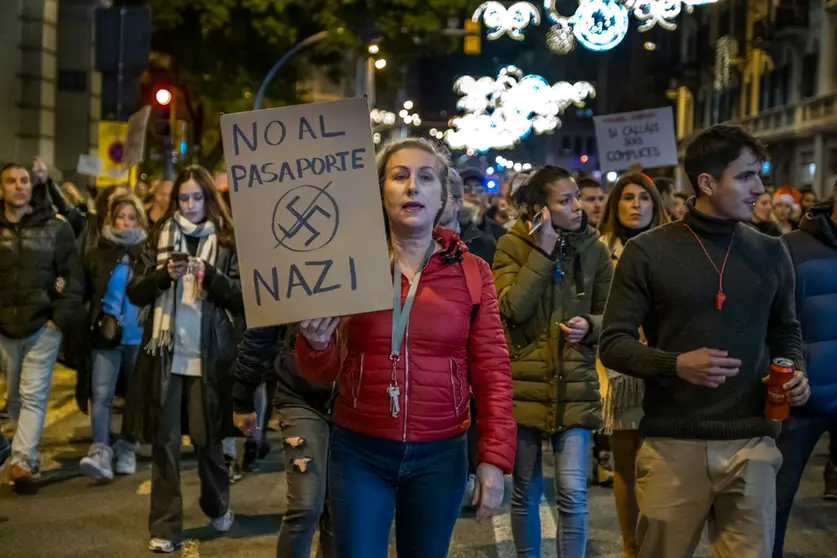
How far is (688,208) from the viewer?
14.2 feet

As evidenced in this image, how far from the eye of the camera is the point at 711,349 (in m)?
3.97

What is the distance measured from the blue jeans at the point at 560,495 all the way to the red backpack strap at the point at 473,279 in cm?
175

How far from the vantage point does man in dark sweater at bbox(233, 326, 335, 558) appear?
4.59 meters

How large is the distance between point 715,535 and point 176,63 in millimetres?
24175

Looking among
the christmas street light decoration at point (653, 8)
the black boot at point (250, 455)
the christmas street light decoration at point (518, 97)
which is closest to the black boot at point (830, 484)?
the black boot at point (250, 455)

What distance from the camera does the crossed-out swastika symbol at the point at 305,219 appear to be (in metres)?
3.54

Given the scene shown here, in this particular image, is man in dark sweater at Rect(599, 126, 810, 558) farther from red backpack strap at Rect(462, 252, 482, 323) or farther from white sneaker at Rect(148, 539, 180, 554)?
white sneaker at Rect(148, 539, 180, 554)

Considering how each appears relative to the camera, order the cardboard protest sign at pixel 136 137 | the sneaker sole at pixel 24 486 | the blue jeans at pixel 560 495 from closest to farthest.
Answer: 1. the blue jeans at pixel 560 495
2. the sneaker sole at pixel 24 486
3. the cardboard protest sign at pixel 136 137

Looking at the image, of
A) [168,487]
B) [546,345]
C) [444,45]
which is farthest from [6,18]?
[546,345]

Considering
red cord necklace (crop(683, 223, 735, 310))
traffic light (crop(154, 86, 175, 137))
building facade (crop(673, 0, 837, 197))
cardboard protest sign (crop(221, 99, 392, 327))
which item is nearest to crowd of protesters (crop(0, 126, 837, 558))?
red cord necklace (crop(683, 223, 735, 310))

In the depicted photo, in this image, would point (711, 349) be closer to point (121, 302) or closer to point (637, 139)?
point (121, 302)

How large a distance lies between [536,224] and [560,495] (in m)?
1.26

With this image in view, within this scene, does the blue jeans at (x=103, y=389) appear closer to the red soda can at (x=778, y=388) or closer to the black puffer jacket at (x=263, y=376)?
the black puffer jacket at (x=263, y=376)

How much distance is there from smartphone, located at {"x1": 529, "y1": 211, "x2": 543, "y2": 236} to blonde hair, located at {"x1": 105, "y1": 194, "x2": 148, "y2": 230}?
12.5ft
